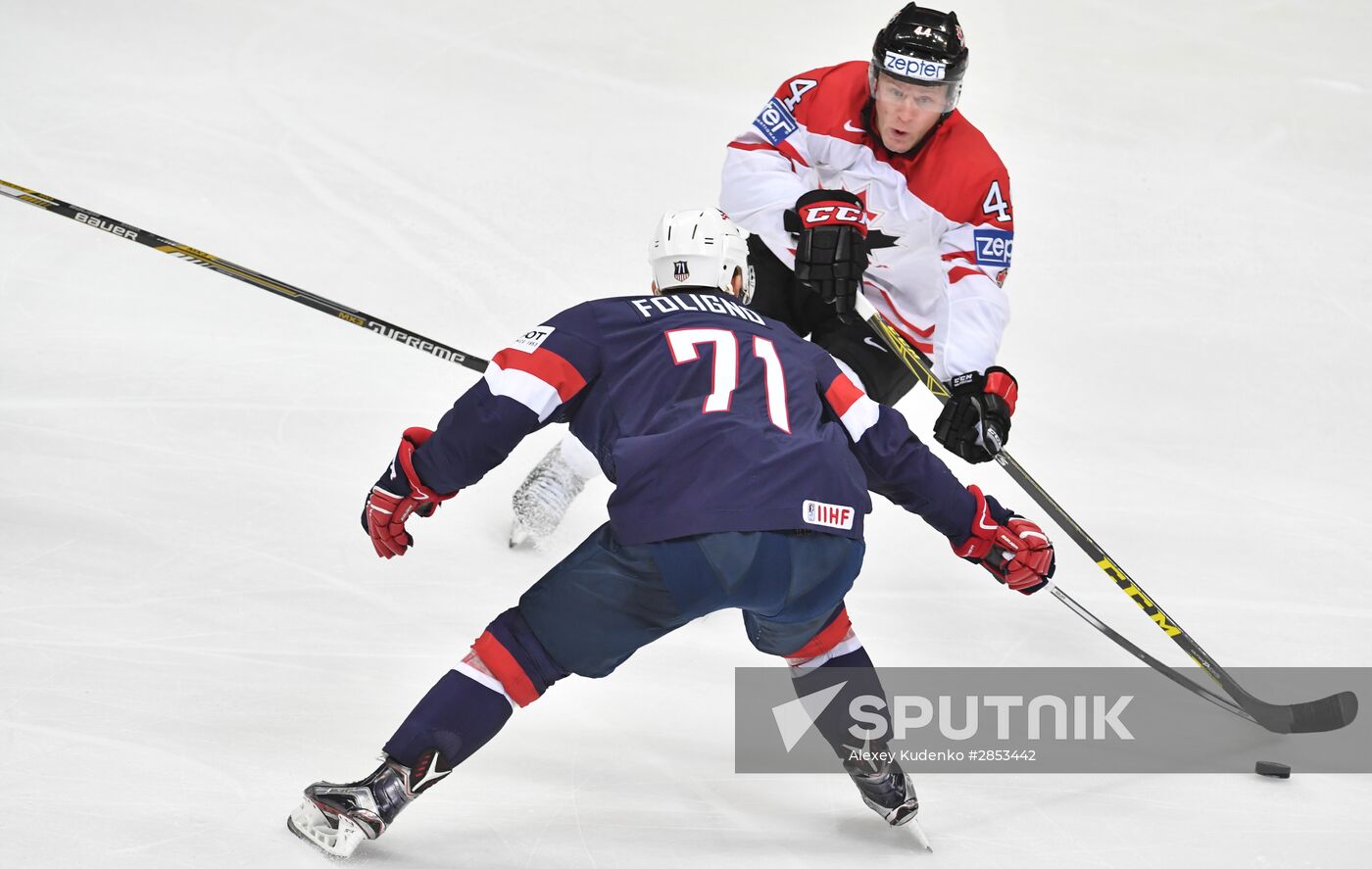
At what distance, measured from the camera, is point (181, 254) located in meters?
3.75

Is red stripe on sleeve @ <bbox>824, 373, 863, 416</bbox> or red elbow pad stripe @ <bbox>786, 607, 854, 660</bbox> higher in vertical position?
red stripe on sleeve @ <bbox>824, 373, 863, 416</bbox>

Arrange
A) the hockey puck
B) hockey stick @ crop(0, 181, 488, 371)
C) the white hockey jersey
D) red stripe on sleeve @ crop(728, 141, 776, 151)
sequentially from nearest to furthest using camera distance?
the hockey puck, the white hockey jersey, hockey stick @ crop(0, 181, 488, 371), red stripe on sleeve @ crop(728, 141, 776, 151)

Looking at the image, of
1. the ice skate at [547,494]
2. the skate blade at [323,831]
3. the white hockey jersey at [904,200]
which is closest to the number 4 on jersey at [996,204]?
the white hockey jersey at [904,200]

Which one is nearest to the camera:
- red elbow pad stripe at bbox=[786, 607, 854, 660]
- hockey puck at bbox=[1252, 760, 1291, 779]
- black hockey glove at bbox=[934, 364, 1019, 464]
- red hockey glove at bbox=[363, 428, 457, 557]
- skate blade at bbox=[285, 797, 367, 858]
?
skate blade at bbox=[285, 797, 367, 858]

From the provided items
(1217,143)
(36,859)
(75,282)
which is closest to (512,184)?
(75,282)

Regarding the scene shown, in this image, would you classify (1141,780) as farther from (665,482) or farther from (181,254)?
(181,254)

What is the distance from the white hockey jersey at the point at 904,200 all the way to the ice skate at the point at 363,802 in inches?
65.7

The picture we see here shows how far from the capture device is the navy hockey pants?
2.32 m

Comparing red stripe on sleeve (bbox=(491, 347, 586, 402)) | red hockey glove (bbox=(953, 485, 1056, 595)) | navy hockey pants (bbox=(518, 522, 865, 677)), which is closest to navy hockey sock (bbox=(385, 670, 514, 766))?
navy hockey pants (bbox=(518, 522, 865, 677))

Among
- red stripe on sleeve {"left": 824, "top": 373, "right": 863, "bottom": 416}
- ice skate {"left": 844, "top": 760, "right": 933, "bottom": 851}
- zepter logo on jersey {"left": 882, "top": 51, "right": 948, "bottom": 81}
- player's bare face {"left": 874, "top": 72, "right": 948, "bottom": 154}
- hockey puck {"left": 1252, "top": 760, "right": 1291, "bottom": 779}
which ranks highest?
zepter logo on jersey {"left": 882, "top": 51, "right": 948, "bottom": 81}

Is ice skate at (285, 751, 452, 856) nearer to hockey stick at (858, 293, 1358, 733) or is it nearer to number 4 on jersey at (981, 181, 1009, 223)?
hockey stick at (858, 293, 1358, 733)

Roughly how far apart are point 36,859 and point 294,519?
161cm

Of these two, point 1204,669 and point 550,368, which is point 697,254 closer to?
point 550,368

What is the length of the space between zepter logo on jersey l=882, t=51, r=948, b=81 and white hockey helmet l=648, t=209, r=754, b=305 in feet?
2.90
